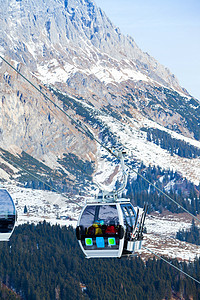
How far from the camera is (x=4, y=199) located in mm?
49125

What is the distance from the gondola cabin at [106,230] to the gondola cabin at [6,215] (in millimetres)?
6238

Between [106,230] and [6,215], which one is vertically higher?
[6,215]

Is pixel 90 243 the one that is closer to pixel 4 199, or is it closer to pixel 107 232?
pixel 107 232

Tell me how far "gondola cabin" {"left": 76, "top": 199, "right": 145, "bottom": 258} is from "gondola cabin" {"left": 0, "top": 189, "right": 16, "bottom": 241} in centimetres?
624

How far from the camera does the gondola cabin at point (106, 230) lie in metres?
44.5

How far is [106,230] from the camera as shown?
4506 centimetres

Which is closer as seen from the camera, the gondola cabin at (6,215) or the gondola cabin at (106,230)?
the gondola cabin at (106,230)

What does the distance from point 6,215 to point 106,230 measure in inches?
353

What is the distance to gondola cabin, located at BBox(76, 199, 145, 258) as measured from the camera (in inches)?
1753

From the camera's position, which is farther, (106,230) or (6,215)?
(6,215)

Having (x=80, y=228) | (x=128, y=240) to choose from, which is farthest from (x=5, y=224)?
(x=128, y=240)

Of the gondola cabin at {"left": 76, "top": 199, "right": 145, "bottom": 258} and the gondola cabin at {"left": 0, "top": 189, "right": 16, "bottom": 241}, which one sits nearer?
the gondola cabin at {"left": 76, "top": 199, "right": 145, "bottom": 258}

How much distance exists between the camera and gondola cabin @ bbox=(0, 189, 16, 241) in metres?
48.5

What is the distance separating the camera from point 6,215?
162 ft
